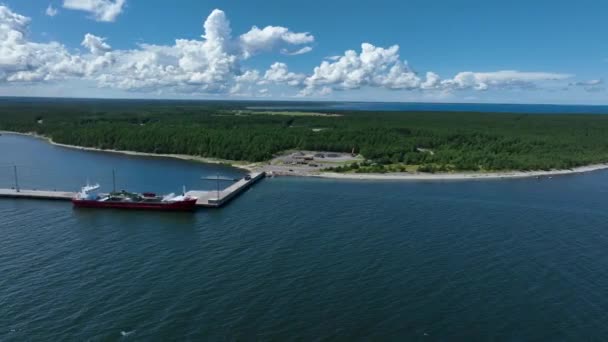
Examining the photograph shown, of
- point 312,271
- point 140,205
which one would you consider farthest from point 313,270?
point 140,205

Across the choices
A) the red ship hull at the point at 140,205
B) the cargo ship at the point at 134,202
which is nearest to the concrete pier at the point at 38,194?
the cargo ship at the point at 134,202

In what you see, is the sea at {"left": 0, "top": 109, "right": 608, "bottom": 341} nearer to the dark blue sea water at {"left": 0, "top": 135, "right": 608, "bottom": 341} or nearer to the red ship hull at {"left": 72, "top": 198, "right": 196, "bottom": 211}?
the dark blue sea water at {"left": 0, "top": 135, "right": 608, "bottom": 341}

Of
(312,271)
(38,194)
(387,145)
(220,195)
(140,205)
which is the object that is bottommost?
(312,271)

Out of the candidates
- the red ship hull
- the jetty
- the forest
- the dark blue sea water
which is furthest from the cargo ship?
the forest

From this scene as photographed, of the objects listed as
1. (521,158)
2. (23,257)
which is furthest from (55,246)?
(521,158)

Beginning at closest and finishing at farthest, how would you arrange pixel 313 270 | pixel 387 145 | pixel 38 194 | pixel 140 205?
pixel 313 270, pixel 140 205, pixel 38 194, pixel 387 145

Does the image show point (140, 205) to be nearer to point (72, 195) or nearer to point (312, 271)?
point (72, 195)
